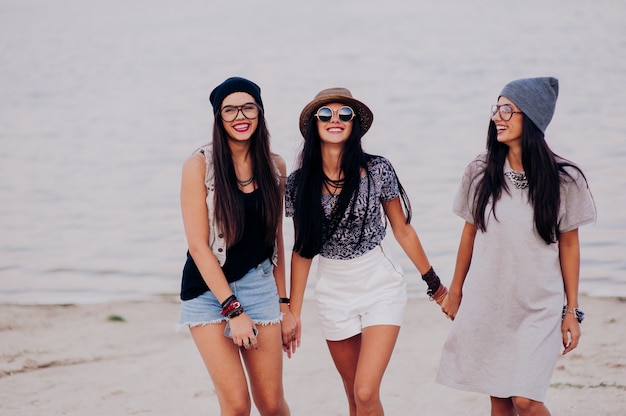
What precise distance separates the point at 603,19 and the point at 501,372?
1072 inches

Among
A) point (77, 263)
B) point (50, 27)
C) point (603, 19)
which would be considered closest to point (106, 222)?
point (77, 263)

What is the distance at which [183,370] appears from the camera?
237 inches

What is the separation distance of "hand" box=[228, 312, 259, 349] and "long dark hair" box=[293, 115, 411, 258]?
48 cm

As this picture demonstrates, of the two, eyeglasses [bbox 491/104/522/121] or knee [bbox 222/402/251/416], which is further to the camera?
knee [bbox 222/402/251/416]

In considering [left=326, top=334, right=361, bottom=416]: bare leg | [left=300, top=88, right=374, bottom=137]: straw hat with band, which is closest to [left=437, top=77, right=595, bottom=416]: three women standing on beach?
[left=326, top=334, right=361, bottom=416]: bare leg

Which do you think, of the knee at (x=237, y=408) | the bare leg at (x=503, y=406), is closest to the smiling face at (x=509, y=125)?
the bare leg at (x=503, y=406)

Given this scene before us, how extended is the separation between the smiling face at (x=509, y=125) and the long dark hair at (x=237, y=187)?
105 cm

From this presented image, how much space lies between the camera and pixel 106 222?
11.7m

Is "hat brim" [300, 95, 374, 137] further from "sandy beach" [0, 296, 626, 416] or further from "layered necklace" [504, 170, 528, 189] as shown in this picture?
"sandy beach" [0, 296, 626, 416]

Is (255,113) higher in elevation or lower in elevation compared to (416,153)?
higher

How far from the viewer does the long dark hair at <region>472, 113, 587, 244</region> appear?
A: 3.56 meters

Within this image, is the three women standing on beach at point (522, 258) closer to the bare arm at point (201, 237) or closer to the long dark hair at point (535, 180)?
the long dark hair at point (535, 180)

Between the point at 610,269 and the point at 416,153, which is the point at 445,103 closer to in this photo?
the point at 416,153

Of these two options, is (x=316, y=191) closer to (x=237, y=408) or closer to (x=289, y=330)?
(x=289, y=330)
